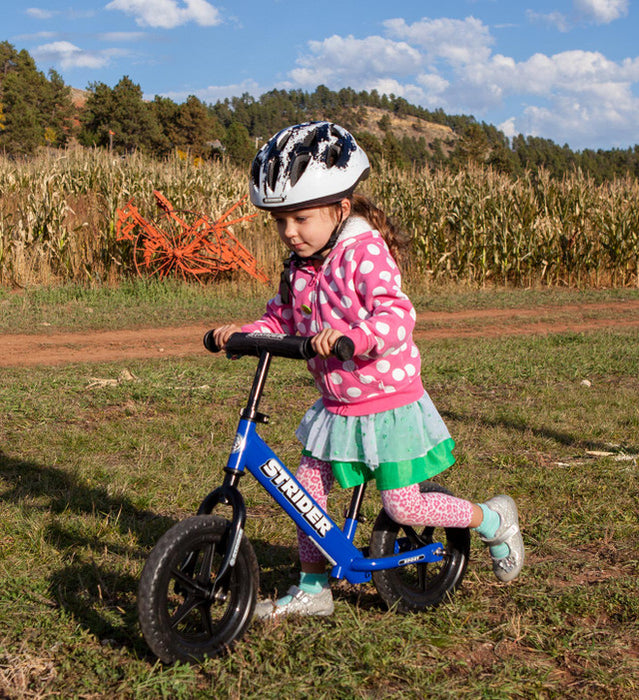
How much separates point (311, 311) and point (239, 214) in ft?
41.2

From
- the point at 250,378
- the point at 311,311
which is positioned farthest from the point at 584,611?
the point at 250,378

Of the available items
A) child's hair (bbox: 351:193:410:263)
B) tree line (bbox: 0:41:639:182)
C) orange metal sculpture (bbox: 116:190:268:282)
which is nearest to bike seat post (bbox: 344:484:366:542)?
child's hair (bbox: 351:193:410:263)

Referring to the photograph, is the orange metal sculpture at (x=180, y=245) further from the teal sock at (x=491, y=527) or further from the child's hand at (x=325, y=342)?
the child's hand at (x=325, y=342)

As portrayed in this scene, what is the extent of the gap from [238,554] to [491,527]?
1.07 metres

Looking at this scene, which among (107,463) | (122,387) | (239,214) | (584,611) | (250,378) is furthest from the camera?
(239,214)

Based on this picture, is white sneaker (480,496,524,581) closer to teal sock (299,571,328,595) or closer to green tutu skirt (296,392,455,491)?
green tutu skirt (296,392,455,491)

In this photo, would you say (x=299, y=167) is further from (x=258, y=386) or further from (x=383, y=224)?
(x=258, y=386)

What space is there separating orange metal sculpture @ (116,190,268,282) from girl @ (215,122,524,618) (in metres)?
10.6

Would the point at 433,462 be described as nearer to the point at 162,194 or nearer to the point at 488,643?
the point at 488,643

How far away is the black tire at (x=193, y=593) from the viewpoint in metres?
2.33

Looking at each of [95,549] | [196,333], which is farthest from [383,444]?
[196,333]

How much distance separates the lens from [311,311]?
2.75 m

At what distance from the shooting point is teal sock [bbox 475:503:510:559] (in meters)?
3.06

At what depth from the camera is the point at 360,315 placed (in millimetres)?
2631
